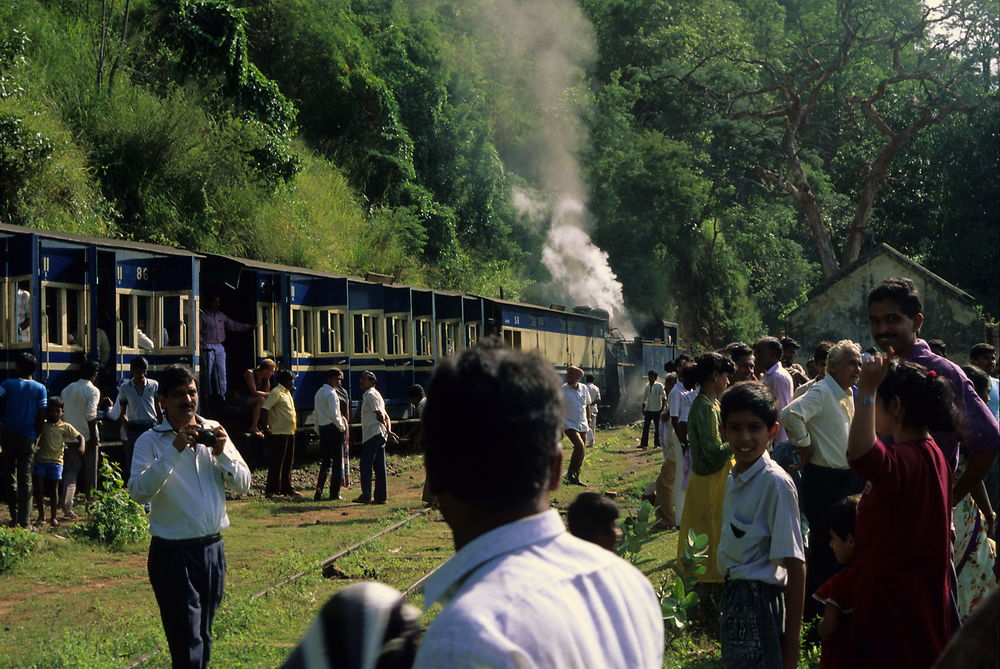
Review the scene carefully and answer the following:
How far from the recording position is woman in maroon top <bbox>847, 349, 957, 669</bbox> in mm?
3949

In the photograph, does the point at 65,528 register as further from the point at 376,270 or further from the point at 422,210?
the point at 422,210

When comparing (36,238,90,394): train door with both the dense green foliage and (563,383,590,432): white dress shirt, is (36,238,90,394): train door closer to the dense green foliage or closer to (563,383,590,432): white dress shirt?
the dense green foliage

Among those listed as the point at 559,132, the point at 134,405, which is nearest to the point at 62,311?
the point at 134,405

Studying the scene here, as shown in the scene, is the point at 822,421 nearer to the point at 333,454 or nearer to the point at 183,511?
the point at 183,511

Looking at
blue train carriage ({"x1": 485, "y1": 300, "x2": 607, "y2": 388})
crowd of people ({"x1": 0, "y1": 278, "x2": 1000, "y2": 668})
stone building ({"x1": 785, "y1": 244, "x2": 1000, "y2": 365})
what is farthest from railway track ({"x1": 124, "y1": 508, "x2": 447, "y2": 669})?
stone building ({"x1": 785, "y1": 244, "x2": 1000, "y2": 365})

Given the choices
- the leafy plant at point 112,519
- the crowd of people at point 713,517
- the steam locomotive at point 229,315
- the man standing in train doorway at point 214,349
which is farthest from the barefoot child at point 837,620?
the man standing in train doorway at point 214,349

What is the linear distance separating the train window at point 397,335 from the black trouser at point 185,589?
1829cm

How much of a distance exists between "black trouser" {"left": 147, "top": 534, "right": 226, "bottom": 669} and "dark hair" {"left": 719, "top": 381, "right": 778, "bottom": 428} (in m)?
2.67

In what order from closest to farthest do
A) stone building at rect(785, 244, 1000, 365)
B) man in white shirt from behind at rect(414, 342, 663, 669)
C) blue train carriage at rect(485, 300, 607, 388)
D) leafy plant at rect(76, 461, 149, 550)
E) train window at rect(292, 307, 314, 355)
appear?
man in white shirt from behind at rect(414, 342, 663, 669), leafy plant at rect(76, 461, 149, 550), train window at rect(292, 307, 314, 355), stone building at rect(785, 244, 1000, 365), blue train carriage at rect(485, 300, 607, 388)

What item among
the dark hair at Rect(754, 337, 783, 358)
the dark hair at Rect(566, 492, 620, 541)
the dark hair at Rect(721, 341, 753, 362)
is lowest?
the dark hair at Rect(566, 492, 620, 541)

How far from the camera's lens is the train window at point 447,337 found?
2756 cm

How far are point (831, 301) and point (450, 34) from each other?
24.7 meters

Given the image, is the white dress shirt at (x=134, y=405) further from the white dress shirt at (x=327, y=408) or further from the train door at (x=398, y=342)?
the train door at (x=398, y=342)

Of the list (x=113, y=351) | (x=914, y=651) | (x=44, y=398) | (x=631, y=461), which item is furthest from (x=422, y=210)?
(x=914, y=651)
